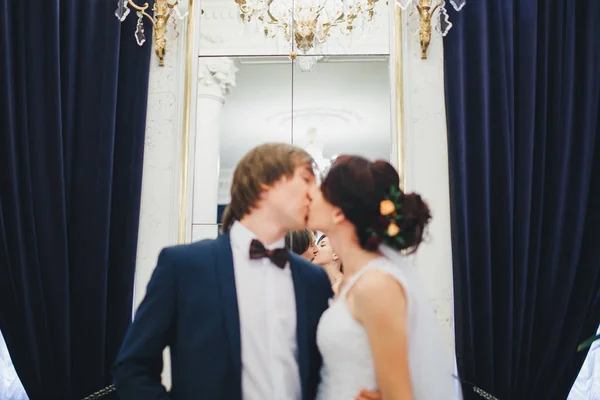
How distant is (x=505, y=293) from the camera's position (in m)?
2.95

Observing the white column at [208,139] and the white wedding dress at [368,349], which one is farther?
the white column at [208,139]

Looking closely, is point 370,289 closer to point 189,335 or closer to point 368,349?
point 368,349

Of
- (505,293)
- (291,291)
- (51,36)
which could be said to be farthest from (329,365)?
(51,36)

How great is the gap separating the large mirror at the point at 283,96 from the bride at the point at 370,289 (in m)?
1.31

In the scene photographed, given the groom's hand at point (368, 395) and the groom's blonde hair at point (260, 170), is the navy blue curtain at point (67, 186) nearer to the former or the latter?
the groom's blonde hair at point (260, 170)

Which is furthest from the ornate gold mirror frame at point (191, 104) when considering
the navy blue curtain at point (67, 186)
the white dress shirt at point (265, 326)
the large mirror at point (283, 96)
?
the white dress shirt at point (265, 326)

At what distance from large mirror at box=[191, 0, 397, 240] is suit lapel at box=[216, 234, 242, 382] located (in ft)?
4.61

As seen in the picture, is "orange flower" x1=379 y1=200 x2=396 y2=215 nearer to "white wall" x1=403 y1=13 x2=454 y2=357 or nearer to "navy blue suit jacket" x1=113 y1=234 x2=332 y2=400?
"navy blue suit jacket" x1=113 y1=234 x2=332 y2=400

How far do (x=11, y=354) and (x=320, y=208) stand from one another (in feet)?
6.22

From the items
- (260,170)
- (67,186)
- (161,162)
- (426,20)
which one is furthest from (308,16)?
(260,170)

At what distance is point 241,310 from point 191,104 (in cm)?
178

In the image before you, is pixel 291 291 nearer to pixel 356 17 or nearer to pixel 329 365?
pixel 329 365

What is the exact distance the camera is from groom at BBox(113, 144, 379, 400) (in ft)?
5.41

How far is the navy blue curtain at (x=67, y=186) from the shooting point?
2.94 metres
